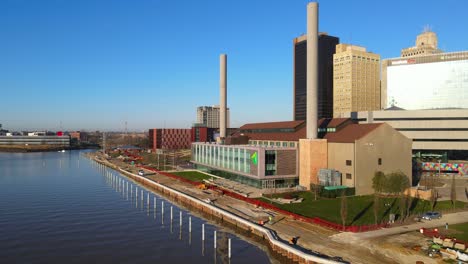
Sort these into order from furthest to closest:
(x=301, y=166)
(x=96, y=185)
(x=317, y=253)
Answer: (x=96, y=185), (x=301, y=166), (x=317, y=253)

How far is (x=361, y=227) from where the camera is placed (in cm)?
5228

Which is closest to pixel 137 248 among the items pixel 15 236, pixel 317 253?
pixel 15 236

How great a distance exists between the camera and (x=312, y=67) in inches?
3565

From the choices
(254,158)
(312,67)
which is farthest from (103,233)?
→ (312,67)

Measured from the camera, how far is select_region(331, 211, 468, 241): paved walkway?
49581 mm

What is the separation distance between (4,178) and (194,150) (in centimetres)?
6510

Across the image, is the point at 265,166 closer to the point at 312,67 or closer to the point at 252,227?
the point at 312,67

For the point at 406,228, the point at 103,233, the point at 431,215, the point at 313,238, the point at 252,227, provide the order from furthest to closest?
the point at 103,233, the point at 431,215, the point at 252,227, the point at 406,228, the point at 313,238

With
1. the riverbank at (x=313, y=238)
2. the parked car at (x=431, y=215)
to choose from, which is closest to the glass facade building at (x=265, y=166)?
the riverbank at (x=313, y=238)

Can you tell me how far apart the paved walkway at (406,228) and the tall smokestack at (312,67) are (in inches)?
1391

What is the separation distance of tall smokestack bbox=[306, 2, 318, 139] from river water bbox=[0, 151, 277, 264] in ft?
119

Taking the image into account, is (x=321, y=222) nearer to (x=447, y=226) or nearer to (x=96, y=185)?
(x=447, y=226)

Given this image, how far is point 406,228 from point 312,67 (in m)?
47.7

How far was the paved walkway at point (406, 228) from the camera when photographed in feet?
163
